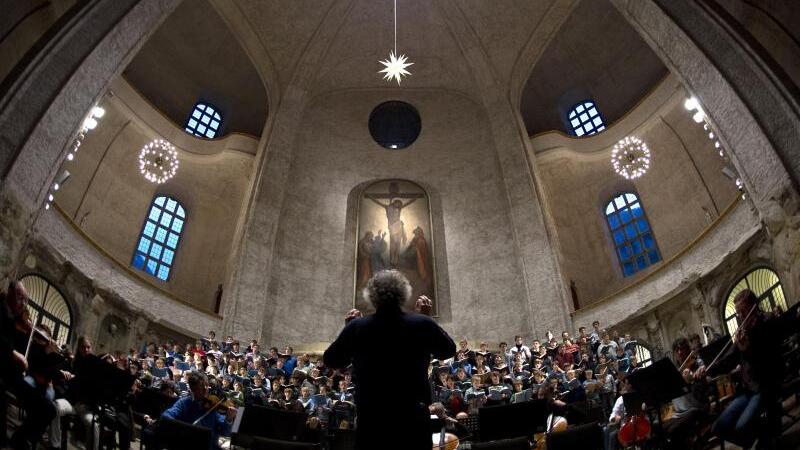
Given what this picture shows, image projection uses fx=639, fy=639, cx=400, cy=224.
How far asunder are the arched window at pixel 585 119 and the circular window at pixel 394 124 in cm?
615

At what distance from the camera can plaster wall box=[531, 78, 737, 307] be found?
19.7 meters

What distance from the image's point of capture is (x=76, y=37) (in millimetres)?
11094

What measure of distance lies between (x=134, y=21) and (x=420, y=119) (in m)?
14.9

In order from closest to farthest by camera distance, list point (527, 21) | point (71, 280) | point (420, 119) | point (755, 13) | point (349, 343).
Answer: point (349, 343), point (755, 13), point (71, 280), point (527, 21), point (420, 119)

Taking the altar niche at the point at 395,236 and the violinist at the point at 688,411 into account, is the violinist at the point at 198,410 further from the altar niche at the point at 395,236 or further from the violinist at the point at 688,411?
the altar niche at the point at 395,236

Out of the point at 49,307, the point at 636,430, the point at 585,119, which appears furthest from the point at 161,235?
the point at 636,430

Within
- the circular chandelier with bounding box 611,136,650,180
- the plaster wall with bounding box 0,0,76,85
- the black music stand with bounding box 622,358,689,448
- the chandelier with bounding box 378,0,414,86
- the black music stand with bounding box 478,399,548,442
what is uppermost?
the chandelier with bounding box 378,0,414,86

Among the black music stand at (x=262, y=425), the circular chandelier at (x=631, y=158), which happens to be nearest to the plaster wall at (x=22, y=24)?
the black music stand at (x=262, y=425)

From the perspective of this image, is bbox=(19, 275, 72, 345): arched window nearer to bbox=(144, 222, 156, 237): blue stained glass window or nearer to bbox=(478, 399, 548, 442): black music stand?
bbox=(144, 222, 156, 237): blue stained glass window

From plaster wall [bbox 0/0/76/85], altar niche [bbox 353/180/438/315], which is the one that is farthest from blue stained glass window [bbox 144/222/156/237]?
plaster wall [bbox 0/0/76/85]

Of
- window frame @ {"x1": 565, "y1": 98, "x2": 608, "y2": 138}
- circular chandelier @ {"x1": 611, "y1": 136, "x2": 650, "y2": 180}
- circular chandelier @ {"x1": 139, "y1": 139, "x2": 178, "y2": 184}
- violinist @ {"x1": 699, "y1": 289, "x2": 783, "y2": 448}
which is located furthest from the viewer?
window frame @ {"x1": 565, "y1": 98, "x2": 608, "y2": 138}

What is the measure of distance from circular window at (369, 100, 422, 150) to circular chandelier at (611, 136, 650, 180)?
787 cm

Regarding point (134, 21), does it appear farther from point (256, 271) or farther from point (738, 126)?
point (738, 126)

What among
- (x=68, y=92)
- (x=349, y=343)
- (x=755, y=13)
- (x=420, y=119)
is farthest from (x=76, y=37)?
(x=420, y=119)
